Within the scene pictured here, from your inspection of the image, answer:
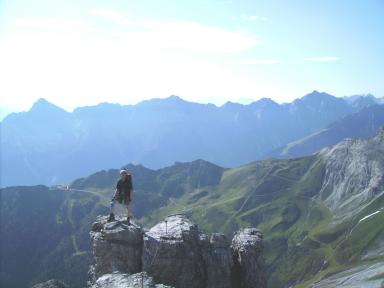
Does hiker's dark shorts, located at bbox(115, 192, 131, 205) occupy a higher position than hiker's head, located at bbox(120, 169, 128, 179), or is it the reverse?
hiker's head, located at bbox(120, 169, 128, 179)

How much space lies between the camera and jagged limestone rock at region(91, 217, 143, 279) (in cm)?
3906

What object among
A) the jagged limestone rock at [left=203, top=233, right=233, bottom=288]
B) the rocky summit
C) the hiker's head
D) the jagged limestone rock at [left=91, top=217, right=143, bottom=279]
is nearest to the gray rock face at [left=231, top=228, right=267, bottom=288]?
the jagged limestone rock at [left=203, top=233, right=233, bottom=288]

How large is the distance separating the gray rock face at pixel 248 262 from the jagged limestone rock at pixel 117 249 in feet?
40.6

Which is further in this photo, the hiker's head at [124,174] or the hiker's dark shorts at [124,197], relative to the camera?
the hiker's dark shorts at [124,197]

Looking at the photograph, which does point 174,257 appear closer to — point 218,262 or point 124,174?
point 218,262

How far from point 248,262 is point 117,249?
1536cm

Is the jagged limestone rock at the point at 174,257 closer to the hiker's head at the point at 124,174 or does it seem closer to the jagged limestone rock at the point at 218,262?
the jagged limestone rock at the point at 218,262

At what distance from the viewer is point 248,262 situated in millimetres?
47188

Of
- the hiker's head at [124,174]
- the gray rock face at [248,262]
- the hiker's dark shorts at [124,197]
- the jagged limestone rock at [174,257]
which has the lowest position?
the gray rock face at [248,262]

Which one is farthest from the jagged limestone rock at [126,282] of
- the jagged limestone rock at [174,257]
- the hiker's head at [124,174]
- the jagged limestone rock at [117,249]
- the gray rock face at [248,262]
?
the gray rock face at [248,262]

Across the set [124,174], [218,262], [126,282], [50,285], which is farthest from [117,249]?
[218,262]

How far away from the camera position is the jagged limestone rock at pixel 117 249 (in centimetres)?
3906

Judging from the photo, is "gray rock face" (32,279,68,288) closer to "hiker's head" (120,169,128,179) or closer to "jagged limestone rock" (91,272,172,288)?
"jagged limestone rock" (91,272,172,288)

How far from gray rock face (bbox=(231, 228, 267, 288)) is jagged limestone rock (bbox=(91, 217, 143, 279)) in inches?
488
